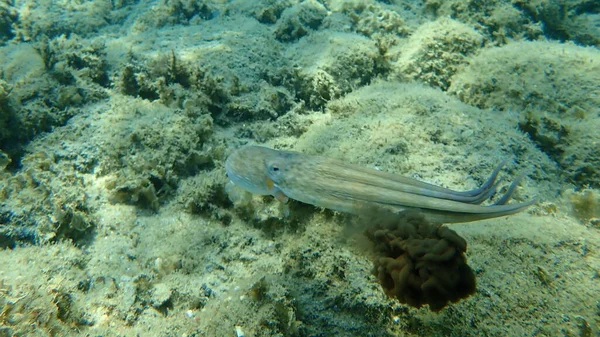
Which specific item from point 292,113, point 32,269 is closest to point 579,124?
point 292,113

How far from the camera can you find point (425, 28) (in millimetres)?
6219

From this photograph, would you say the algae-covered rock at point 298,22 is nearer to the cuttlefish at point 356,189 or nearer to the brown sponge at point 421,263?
the cuttlefish at point 356,189

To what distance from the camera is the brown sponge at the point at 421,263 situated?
2.32 m

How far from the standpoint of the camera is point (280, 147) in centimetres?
485

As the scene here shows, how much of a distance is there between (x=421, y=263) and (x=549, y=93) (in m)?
4.59

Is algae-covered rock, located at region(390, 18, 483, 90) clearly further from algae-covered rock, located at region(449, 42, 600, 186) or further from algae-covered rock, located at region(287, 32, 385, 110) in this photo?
algae-covered rock, located at region(287, 32, 385, 110)

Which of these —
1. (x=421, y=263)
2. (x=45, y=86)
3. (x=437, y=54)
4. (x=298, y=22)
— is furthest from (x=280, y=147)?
(x=45, y=86)

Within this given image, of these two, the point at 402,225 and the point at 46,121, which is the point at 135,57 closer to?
the point at 46,121

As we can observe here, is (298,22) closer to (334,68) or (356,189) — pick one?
(334,68)

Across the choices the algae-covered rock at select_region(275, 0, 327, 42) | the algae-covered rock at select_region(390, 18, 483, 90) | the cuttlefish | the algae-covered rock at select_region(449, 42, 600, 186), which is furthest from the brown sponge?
the algae-covered rock at select_region(275, 0, 327, 42)

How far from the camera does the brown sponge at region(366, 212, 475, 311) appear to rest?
91.2 inches

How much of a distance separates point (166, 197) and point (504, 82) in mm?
5885

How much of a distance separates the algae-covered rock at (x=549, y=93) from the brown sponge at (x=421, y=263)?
3.36m

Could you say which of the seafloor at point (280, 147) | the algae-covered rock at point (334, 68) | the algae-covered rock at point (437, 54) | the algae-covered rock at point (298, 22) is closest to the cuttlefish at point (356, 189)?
the seafloor at point (280, 147)
